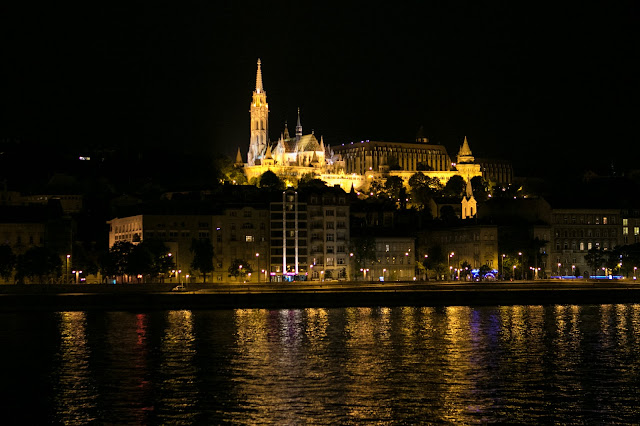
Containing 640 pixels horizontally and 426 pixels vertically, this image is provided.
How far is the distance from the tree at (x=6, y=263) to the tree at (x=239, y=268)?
24215 mm

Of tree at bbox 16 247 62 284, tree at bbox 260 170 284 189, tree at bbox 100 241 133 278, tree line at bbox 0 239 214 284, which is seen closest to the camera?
tree at bbox 16 247 62 284

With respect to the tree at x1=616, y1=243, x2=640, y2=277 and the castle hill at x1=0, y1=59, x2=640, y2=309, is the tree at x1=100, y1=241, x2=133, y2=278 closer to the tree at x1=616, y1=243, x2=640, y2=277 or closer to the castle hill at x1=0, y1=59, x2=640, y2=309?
the castle hill at x1=0, y1=59, x2=640, y2=309

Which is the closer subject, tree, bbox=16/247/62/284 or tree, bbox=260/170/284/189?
tree, bbox=16/247/62/284

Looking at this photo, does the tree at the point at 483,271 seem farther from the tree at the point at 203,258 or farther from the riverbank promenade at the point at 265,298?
the riverbank promenade at the point at 265,298

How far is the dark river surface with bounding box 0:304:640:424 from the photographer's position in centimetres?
3634

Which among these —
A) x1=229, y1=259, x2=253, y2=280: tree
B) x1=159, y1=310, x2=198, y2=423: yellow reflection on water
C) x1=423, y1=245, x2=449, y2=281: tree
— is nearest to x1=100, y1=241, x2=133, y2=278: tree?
x1=229, y1=259, x2=253, y2=280: tree

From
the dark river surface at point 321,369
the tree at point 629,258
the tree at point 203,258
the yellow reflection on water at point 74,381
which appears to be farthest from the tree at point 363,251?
the yellow reflection on water at point 74,381

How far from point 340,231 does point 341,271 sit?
5.00 metres

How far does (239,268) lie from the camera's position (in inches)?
4579

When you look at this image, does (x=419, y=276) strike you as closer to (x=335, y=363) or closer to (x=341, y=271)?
(x=341, y=271)

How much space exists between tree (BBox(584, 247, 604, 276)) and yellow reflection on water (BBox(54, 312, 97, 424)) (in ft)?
264

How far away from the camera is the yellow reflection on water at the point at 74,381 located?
36.4 m

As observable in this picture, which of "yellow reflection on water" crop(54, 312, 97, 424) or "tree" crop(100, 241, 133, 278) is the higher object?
"tree" crop(100, 241, 133, 278)

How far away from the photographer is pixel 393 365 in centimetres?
4800
